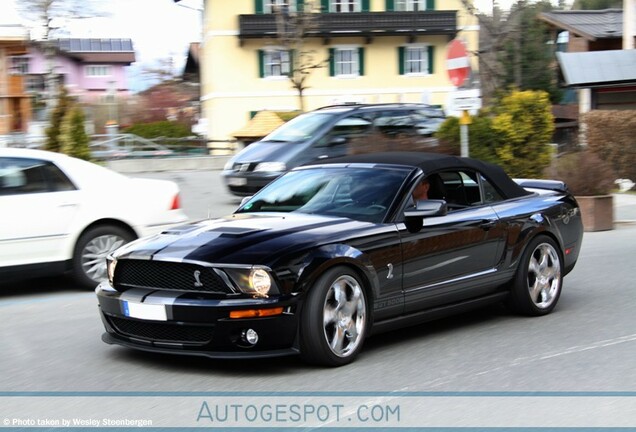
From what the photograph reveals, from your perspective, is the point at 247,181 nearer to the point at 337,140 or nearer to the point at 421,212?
the point at 337,140

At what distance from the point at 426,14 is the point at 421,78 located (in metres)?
3.30

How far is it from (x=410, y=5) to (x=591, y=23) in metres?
9.66

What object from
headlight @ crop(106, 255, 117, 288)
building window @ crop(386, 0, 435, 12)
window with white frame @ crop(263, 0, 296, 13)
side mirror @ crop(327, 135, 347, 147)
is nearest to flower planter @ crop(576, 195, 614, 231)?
side mirror @ crop(327, 135, 347, 147)

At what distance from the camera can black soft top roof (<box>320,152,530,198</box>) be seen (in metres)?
7.35

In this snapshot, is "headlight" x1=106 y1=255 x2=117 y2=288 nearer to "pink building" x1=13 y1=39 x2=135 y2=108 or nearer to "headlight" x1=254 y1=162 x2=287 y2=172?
"headlight" x1=254 y1=162 x2=287 y2=172

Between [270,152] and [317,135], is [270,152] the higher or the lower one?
the lower one

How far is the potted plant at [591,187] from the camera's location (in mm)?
14500

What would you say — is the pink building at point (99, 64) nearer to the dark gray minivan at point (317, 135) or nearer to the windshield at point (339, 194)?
the dark gray minivan at point (317, 135)

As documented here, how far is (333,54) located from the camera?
4828 centimetres

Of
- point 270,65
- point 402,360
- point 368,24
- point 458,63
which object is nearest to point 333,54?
point 368,24

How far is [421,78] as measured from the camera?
1924 inches

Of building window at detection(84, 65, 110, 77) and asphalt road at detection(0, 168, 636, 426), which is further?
building window at detection(84, 65, 110, 77)

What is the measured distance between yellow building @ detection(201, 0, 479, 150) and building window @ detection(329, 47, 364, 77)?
0.17 feet

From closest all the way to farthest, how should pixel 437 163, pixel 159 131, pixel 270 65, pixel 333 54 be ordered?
pixel 437 163 → pixel 159 131 → pixel 270 65 → pixel 333 54
